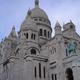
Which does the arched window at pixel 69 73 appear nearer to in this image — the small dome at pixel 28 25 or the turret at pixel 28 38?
the turret at pixel 28 38

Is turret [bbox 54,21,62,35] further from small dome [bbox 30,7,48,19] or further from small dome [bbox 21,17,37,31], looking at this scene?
small dome [bbox 30,7,48,19]

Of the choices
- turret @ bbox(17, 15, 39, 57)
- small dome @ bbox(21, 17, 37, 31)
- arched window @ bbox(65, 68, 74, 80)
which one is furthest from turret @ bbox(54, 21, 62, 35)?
arched window @ bbox(65, 68, 74, 80)

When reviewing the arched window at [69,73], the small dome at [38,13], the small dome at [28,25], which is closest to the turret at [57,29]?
Result: the small dome at [28,25]

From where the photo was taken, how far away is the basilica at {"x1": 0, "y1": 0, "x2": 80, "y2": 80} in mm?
44812

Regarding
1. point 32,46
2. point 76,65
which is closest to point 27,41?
point 32,46

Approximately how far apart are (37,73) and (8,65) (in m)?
6.76

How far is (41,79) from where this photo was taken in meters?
47.1

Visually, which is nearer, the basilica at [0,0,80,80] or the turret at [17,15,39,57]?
the basilica at [0,0,80,80]

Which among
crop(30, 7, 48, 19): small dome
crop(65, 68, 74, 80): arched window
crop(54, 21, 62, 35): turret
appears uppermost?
crop(30, 7, 48, 19): small dome

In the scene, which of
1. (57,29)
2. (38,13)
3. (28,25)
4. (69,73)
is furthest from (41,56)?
(38,13)

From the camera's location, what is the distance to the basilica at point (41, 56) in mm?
44812

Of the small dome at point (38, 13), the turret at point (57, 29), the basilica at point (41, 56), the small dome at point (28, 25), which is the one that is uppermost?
the small dome at point (38, 13)

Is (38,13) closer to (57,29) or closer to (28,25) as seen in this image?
(28,25)

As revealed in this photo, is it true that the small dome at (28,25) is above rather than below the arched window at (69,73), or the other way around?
above
